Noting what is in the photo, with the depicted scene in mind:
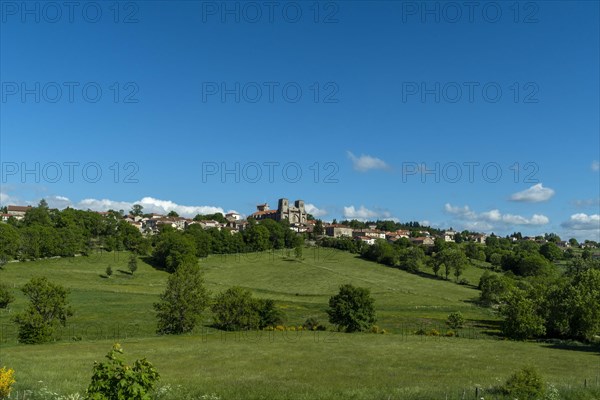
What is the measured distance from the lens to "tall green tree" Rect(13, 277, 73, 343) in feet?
191

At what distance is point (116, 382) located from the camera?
13234mm

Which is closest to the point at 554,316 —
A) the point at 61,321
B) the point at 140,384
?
the point at 61,321

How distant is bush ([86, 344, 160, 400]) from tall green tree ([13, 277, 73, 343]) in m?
53.1

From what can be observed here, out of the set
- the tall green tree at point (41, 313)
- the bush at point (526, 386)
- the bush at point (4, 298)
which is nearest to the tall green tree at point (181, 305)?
the tall green tree at point (41, 313)

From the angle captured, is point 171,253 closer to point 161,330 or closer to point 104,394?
point 161,330

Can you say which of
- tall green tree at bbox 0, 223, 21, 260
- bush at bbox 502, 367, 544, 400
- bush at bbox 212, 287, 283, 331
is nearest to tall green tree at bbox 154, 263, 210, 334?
bush at bbox 212, 287, 283, 331

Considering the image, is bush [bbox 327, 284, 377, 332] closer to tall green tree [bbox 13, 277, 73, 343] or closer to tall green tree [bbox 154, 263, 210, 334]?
tall green tree [bbox 154, 263, 210, 334]

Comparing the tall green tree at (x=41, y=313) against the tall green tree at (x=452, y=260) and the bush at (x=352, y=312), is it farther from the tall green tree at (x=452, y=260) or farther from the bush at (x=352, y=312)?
the tall green tree at (x=452, y=260)

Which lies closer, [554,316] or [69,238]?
[554,316]

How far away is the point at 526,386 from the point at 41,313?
200 feet

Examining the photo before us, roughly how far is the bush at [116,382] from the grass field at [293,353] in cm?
1013

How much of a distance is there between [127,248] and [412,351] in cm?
16611

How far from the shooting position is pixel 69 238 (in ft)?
553

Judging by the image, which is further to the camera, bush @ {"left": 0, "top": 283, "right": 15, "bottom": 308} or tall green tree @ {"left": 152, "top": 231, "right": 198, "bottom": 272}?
tall green tree @ {"left": 152, "top": 231, "right": 198, "bottom": 272}
